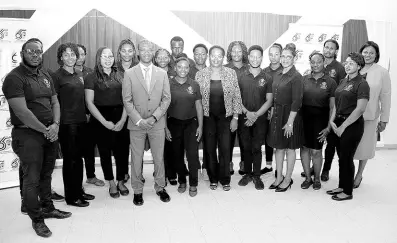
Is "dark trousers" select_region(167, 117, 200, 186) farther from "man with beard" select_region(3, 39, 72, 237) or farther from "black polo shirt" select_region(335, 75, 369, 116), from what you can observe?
"black polo shirt" select_region(335, 75, 369, 116)

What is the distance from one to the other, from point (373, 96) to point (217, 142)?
1.81 m

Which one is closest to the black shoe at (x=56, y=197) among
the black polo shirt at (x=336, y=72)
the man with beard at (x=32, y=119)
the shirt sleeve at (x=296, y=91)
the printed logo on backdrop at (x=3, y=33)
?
the man with beard at (x=32, y=119)

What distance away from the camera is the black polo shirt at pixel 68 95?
3.52m

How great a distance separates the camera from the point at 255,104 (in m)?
4.17

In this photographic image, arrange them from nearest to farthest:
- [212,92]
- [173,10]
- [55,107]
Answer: [55,107] → [212,92] → [173,10]

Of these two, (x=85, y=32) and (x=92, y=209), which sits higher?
(x=85, y=32)

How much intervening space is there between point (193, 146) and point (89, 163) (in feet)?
4.34

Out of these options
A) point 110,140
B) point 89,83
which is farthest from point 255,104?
point 89,83

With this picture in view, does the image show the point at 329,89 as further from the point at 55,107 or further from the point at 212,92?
the point at 55,107

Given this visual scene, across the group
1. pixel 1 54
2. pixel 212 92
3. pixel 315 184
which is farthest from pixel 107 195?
pixel 315 184

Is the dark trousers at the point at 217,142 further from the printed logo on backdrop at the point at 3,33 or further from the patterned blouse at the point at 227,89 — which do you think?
the printed logo on backdrop at the point at 3,33

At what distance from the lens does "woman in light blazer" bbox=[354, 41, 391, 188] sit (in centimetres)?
412

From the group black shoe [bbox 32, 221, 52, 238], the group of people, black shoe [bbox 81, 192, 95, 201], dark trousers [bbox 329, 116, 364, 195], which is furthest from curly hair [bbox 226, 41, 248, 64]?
black shoe [bbox 32, 221, 52, 238]

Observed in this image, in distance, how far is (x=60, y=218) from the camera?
343cm
